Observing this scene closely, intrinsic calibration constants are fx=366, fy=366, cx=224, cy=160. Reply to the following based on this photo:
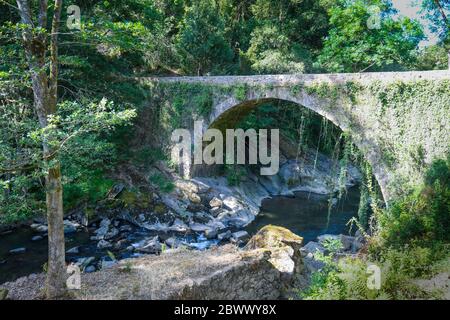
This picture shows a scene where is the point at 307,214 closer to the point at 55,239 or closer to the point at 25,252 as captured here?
the point at 25,252

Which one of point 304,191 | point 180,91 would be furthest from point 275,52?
point 304,191

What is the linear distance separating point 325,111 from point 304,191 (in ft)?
25.7

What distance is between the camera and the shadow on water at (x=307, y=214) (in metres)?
12.3

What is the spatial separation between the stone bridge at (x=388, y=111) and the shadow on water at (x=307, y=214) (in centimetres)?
292

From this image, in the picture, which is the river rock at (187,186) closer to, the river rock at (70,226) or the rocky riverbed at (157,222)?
the rocky riverbed at (157,222)

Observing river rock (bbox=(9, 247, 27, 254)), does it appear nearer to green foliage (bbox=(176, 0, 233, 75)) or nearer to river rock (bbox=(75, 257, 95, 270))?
river rock (bbox=(75, 257, 95, 270))

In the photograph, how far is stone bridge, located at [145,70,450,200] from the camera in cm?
791

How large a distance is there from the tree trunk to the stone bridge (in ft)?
23.0

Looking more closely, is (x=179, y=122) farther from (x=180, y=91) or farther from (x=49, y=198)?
(x=49, y=198)

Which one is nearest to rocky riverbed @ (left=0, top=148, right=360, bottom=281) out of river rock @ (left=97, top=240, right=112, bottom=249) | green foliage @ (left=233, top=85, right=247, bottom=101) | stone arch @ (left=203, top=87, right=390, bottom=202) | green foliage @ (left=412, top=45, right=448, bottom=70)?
river rock @ (left=97, top=240, right=112, bottom=249)

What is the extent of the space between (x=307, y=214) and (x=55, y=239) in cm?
997

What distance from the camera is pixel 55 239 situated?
598 cm

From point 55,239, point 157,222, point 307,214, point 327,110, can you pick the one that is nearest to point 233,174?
point 307,214

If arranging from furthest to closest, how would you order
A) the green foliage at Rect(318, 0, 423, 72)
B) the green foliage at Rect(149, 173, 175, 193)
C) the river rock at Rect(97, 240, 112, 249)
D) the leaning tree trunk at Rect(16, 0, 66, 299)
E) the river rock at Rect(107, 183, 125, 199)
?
the green foliage at Rect(318, 0, 423, 72)
the green foliage at Rect(149, 173, 175, 193)
the river rock at Rect(107, 183, 125, 199)
the river rock at Rect(97, 240, 112, 249)
the leaning tree trunk at Rect(16, 0, 66, 299)
